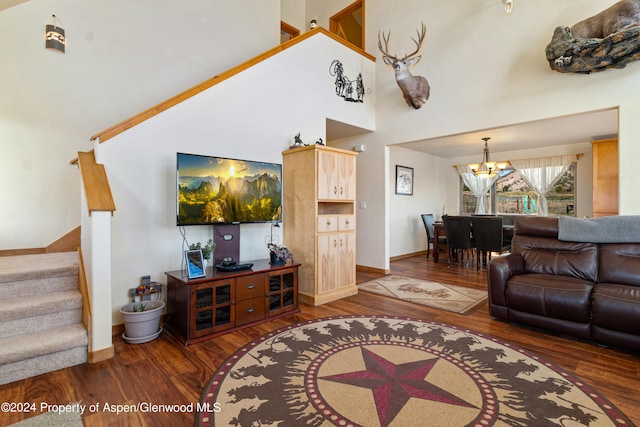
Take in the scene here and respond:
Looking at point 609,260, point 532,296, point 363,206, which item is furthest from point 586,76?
point 363,206

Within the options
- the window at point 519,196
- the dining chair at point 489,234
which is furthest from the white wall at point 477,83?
the window at point 519,196

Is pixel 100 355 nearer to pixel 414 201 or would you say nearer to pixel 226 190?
pixel 226 190

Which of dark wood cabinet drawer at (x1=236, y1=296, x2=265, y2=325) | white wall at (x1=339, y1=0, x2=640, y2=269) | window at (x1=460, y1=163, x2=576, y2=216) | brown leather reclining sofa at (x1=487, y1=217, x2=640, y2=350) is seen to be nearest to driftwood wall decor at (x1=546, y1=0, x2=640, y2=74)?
white wall at (x1=339, y1=0, x2=640, y2=269)

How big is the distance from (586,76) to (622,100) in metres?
0.44

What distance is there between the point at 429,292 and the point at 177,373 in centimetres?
314

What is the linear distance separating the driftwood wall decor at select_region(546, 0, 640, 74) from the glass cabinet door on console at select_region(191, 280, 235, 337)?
4.24 meters

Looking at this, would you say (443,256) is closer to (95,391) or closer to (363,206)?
(363,206)

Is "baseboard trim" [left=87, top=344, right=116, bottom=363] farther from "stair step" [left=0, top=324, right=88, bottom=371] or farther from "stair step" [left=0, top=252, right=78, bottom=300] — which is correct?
"stair step" [left=0, top=252, right=78, bottom=300]

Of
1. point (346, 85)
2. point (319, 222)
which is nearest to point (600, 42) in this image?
point (346, 85)

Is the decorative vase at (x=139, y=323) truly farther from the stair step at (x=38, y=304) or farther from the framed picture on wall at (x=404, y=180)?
the framed picture on wall at (x=404, y=180)

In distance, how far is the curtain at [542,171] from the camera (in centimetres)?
631

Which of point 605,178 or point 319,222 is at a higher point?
point 605,178

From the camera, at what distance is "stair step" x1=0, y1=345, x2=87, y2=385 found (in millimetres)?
1906

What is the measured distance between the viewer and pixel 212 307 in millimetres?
2621
